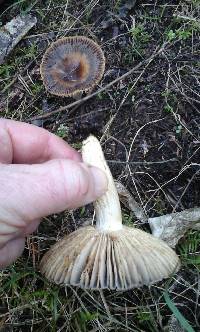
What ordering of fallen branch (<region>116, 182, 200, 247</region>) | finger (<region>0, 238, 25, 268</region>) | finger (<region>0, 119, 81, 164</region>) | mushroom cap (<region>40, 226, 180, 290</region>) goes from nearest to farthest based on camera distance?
mushroom cap (<region>40, 226, 180, 290</region>), finger (<region>0, 238, 25, 268</region>), finger (<region>0, 119, 81, 164</region>), fallen branch (<region>116, 182, 200, 247</region>)

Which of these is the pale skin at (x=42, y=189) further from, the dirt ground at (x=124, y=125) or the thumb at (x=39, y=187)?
the dirt ground at (x=124, y=125)

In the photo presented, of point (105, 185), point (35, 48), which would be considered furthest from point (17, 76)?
point (105, 185)

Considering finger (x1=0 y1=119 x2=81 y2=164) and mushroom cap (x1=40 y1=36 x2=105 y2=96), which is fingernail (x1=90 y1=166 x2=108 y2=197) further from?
mushroom cap (x1=40 y1=36 x2=105 y2=96)

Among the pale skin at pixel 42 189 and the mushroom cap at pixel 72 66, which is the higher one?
the mushroom cap at pixel 72 66

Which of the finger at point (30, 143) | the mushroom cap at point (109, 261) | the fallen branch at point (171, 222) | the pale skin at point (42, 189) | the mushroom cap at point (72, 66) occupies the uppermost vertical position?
the mushroom cap at point (72, 66)

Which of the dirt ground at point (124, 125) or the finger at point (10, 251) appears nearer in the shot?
the finger at point (10, 251)

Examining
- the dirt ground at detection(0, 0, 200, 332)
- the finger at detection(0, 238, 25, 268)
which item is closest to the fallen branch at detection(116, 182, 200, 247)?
the dirt ground at detection(0, 0, 200, 332)

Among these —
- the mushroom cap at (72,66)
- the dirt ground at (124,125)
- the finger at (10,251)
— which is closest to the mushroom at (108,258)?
the finger at (10,251)
